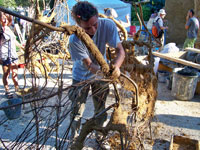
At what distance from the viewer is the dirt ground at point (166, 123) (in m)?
2.39

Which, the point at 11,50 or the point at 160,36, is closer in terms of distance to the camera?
the point at 11,50

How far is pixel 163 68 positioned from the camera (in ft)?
15.6

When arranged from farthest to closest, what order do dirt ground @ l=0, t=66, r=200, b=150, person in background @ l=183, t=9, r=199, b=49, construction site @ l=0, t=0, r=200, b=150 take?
person in background @ l=183, t=9, r=199, b=49
dirt ground @ l=0, t=66, r=200, b=150
construction site @ l=0, t=0, r=200, b=150

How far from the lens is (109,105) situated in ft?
7.09

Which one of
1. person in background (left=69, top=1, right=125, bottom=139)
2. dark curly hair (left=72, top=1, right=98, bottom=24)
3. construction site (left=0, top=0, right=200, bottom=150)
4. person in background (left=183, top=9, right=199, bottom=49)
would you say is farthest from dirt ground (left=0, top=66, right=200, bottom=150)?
person in background (left=183, top=9, right=199, bottom=49)

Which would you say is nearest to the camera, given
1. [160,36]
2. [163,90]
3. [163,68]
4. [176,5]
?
[163,90]

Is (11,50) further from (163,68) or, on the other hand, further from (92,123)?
(163,68)

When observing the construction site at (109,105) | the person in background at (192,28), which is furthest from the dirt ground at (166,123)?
the person in background at (192,28)

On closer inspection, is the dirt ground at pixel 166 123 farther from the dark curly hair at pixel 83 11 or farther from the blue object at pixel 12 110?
the dark curly hair at pixel 83 11

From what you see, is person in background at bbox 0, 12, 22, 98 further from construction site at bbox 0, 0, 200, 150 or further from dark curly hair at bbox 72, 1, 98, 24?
dark curly hair at bbox 72, 1, 98, 24

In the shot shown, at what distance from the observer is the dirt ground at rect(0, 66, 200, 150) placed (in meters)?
2.39

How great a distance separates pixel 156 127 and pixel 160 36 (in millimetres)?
4418

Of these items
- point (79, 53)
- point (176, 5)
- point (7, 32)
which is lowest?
point (79, 53)

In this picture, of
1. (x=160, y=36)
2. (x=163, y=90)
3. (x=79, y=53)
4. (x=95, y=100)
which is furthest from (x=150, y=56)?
(x=160, y=36)
